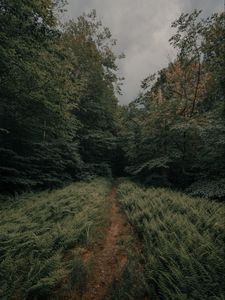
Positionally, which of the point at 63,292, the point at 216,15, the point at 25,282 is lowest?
the point at 63,292

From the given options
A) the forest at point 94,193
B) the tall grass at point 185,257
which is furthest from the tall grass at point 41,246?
the tall grass at point 185,257

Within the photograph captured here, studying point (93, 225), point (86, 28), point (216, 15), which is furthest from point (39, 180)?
point (86, 28)

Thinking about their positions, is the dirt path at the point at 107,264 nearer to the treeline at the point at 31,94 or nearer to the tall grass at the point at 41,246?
the tall grass at the point at 41,246

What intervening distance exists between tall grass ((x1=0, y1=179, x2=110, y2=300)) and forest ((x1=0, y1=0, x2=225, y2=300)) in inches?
1.0

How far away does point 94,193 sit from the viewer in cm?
1240

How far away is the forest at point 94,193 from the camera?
425 cm

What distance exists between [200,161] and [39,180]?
983 cm

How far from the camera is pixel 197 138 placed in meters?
16.1

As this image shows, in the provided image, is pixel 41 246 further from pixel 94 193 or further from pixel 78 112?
pixel 78 112

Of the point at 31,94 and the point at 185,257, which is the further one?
the point at 31,94

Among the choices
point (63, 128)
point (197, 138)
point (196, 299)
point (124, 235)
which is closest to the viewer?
point (196, 299)

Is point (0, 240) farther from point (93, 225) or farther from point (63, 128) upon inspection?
point (63, 128)

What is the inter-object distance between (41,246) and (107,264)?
5.28 ft

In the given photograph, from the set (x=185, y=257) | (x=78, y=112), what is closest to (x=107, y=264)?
(x=185, y=257)
